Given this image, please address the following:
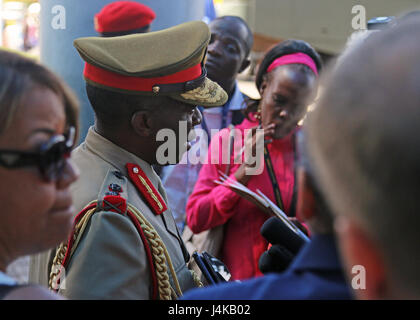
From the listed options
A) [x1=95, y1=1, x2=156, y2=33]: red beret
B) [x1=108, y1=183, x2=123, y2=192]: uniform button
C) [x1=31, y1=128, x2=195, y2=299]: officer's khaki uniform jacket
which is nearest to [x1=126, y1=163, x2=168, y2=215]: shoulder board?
[x1=31, y1=128, x2=195, y2=299]: officer's khaki uniform jacket

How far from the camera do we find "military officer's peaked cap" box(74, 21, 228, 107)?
208 centimetres

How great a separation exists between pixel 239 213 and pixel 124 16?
1.51m

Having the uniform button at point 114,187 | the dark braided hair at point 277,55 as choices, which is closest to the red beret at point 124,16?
the dark braided hair at point 277,55

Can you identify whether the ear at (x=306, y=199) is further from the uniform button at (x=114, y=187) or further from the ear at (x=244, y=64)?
the ear at (x=244, y=64)

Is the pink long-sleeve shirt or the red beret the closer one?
the pink long-sleeve shirt

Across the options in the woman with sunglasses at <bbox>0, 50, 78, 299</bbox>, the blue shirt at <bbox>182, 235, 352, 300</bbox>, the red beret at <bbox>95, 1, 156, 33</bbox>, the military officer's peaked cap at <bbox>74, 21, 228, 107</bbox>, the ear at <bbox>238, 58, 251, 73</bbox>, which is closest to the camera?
the blue shirt at <bbox>182, 235, 352, 300</bbox>

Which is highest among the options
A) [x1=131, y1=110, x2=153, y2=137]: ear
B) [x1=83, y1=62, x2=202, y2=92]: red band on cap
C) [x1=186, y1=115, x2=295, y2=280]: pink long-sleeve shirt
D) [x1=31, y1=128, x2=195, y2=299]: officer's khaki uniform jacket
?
[x1=83, y1=62, x2=202, y2=92]: red band on cap

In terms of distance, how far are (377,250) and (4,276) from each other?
84cm

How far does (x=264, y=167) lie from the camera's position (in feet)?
9.87

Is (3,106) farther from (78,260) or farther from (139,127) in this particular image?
(139,127)

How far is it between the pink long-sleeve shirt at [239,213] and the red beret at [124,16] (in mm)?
1091

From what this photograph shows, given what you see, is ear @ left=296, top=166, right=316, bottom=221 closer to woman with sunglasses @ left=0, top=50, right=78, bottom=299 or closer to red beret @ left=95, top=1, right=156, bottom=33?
woman with sunglasses @ left=0, top=50, right=78, bottom=299

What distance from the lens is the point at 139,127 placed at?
215cm

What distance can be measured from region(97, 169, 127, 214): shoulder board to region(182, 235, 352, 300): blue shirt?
78cm
